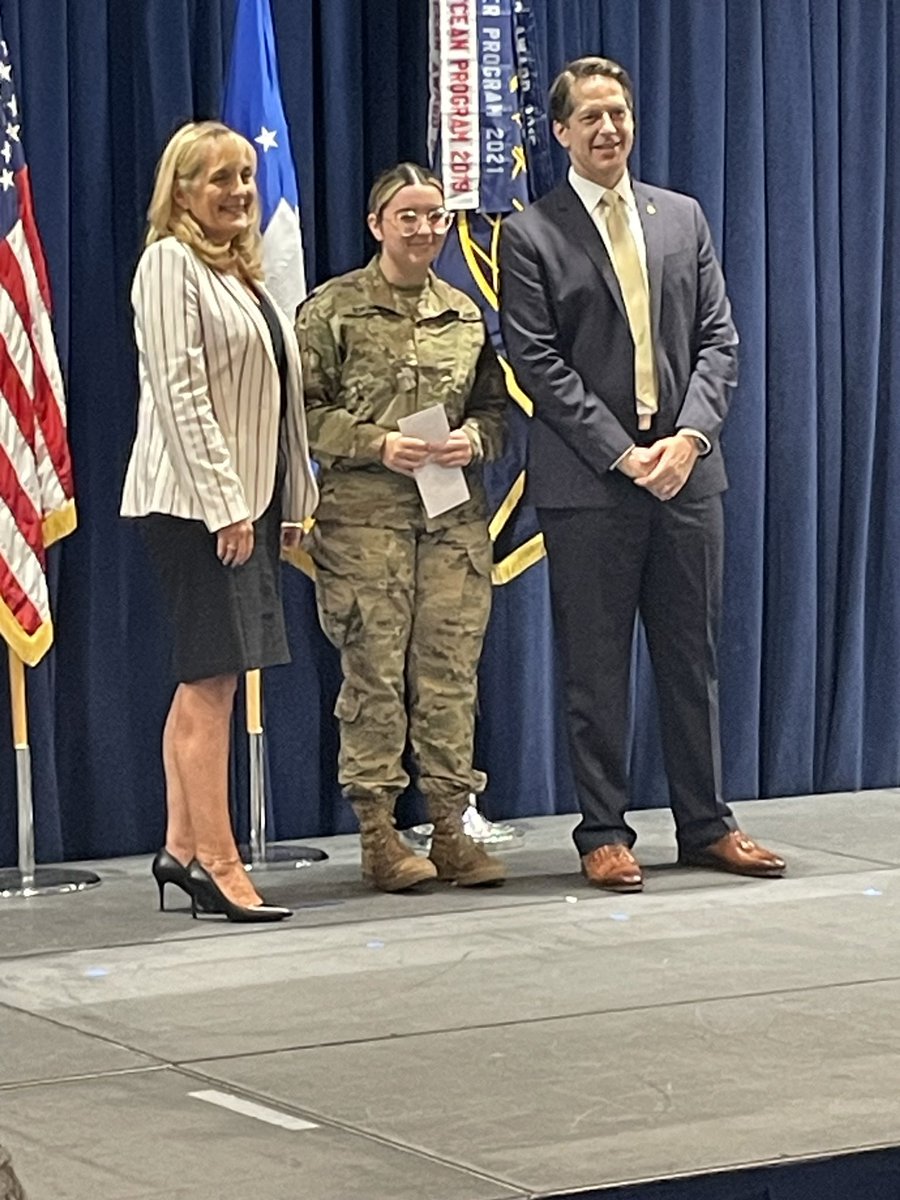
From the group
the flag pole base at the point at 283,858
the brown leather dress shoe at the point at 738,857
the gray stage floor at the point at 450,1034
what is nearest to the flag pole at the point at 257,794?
the flag pole base at the point at 283,858

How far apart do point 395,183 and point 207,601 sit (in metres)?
0.93

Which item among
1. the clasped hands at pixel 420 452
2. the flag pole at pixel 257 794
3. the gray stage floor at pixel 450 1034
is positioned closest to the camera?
the gray stage floor at pixel 450 1034

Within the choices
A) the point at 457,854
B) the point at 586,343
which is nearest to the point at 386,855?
the point at 457,854

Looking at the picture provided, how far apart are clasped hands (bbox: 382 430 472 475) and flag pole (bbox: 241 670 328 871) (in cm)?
76

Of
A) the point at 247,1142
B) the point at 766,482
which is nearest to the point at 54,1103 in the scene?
the point at 247,1142

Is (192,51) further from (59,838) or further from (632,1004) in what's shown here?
(632,1004)

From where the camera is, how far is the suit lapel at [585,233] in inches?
187

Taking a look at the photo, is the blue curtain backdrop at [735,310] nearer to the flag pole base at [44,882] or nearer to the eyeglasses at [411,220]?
the flag pole base at [44,882]

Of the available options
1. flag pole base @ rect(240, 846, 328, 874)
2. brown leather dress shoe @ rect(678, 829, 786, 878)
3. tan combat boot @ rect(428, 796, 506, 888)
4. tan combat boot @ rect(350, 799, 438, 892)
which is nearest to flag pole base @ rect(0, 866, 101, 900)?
flag pole base @ rect(240, 846, 328, 874)

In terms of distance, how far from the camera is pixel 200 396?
4.34 meters

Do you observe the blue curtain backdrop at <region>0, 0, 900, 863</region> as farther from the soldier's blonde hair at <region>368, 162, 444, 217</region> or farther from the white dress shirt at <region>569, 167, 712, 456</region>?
the white dress shirt at <region>569, 167, 712, 456</region>

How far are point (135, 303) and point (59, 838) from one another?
139cm

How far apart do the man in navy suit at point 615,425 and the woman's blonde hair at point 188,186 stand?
0.61m

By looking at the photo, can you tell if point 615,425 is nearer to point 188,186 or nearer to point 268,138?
point 188,186
